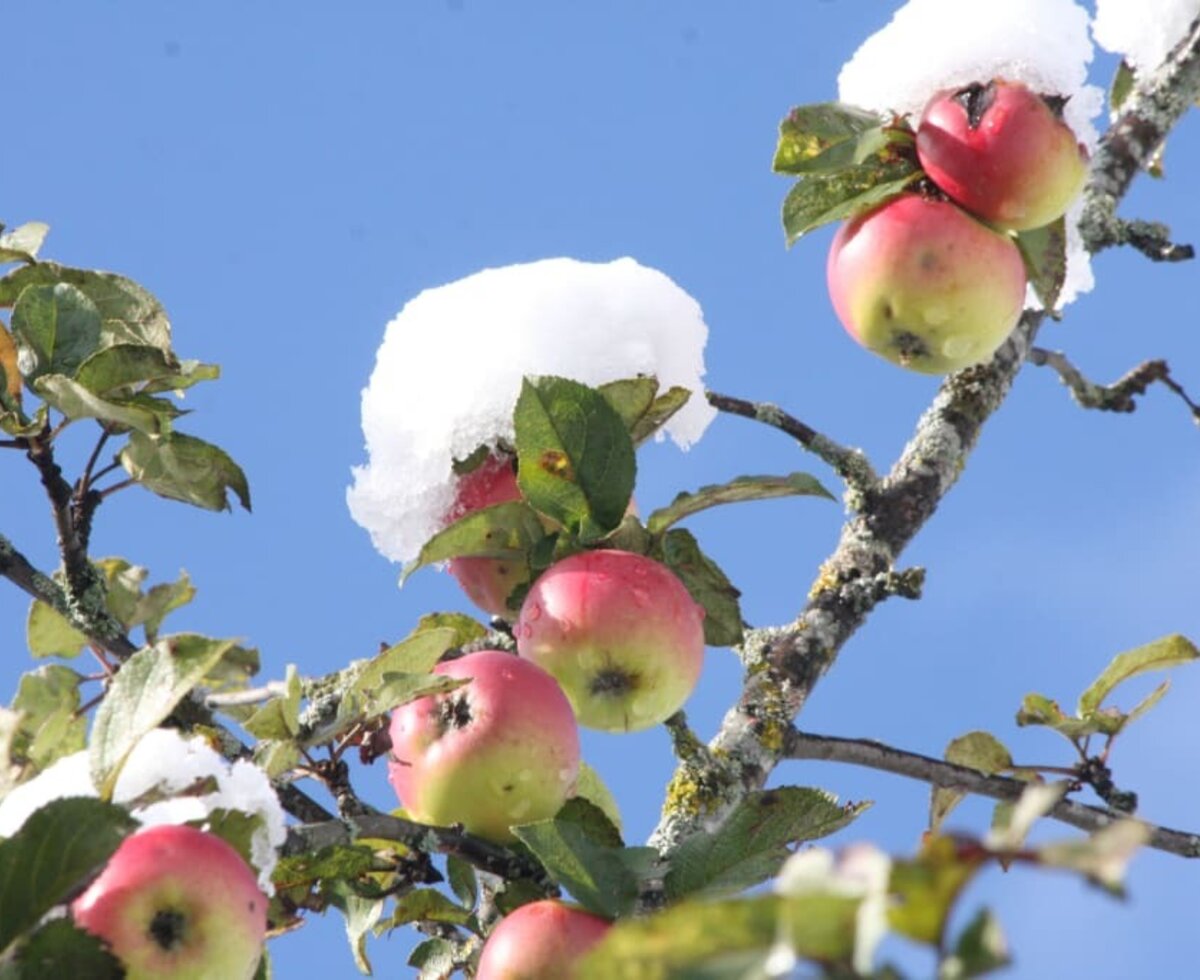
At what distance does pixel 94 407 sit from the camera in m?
1.85

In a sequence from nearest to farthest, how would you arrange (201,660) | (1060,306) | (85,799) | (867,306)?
1. (85,799)
2. (201,660)
3. (867,306)
4. (1060,306)

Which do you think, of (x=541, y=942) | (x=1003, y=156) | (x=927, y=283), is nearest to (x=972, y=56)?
(x=1003, y=156)

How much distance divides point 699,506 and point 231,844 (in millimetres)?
776

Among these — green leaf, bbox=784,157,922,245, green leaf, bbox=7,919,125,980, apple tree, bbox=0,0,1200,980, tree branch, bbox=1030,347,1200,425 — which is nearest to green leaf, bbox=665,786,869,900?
apple tree, bbox=0,0,1200,980

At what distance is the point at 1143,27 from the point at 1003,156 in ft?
2.77

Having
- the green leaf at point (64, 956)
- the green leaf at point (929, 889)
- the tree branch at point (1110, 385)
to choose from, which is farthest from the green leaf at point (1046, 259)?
the green leaf at point (929, 889)

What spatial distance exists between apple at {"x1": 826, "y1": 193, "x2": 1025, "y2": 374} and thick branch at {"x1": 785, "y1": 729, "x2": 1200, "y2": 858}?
0.54 metres

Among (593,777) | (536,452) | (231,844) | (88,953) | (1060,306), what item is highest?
(1060,306)

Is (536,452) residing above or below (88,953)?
above

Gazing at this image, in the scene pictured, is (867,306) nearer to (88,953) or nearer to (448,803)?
(448,803)

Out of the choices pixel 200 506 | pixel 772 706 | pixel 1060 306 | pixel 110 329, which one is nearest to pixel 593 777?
pixel 772 706

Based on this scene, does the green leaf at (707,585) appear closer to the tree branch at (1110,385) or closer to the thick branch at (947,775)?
the thick branch at (947,775)

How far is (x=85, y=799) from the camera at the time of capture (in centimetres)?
124

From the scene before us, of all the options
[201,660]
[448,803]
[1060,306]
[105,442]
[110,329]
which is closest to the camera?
[201,660]
